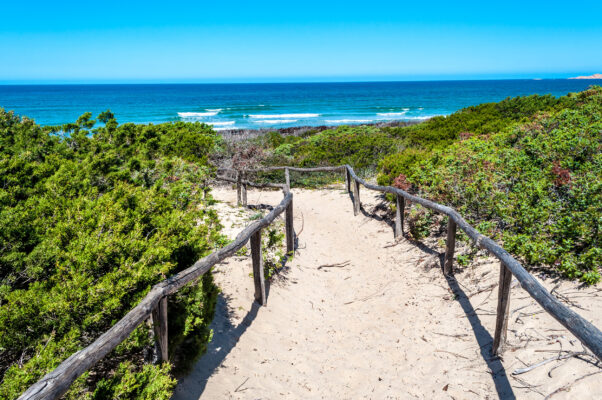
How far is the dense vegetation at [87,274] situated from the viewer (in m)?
2.27

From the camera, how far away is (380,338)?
4.34 m

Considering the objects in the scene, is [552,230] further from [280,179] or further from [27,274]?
[280,179]

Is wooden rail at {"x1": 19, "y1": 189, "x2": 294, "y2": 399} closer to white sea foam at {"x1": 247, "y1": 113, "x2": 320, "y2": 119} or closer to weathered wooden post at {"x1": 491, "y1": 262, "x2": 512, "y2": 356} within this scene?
weathered wooden post at {"x1": 491, "y1": 262, "x2": 512, "y2": 356}

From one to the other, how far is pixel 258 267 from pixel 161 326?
1.97 metres

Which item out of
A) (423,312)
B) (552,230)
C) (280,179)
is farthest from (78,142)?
(280,179)

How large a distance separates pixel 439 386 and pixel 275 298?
2334 millimetres

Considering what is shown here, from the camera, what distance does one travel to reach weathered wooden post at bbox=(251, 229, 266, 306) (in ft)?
15.2

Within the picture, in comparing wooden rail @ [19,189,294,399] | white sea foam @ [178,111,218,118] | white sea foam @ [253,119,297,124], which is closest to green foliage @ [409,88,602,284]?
wooden rail @ [19,189,294,399]

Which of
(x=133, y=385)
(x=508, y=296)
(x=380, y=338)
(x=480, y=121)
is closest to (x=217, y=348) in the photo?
(x=133, y=385)

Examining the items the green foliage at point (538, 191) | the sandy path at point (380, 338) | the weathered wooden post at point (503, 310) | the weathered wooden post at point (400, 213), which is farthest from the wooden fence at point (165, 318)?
the weathered wooden post at point (400, 213)

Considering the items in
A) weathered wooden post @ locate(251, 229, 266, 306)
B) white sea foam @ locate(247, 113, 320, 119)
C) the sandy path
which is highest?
white sea foam @ locate(247, 113, 320, 119)

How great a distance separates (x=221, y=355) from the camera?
148 inches

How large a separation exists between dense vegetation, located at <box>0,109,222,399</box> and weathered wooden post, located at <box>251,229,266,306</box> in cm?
73

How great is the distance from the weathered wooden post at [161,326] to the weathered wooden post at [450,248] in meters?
3.65
